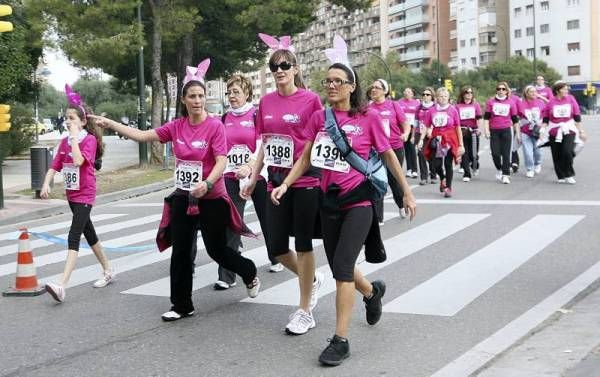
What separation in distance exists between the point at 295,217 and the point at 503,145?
10.9 metres

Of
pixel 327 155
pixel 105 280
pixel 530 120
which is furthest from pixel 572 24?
pixel 327 155

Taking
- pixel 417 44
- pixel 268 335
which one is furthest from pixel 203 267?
pixel 417 44

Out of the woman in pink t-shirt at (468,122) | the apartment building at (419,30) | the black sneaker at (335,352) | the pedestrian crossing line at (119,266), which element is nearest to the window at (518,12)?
the apartment building at (419,30)

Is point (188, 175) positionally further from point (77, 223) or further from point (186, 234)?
point (77, 223)

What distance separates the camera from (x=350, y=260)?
5.12m

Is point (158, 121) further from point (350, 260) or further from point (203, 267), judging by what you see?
point (350, 260)

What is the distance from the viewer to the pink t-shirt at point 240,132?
7617mm

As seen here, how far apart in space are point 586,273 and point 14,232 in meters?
8.51

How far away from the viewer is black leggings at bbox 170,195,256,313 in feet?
20.3

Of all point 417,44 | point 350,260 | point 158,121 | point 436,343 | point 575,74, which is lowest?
point 436,343

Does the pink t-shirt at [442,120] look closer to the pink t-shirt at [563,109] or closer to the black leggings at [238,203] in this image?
the pink t-shirt at [563,109]

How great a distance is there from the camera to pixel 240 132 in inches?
300

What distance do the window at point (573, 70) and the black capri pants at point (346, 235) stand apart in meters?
88.2

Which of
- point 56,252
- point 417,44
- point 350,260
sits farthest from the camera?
point 417,44
